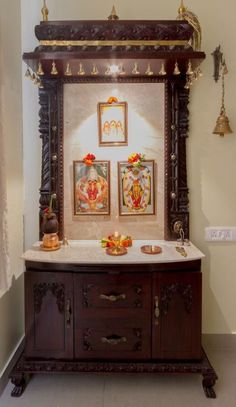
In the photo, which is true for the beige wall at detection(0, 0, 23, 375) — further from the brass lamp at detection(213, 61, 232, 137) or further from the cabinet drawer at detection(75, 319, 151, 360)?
the brass lamp at detection(213, 61, 232, 137)

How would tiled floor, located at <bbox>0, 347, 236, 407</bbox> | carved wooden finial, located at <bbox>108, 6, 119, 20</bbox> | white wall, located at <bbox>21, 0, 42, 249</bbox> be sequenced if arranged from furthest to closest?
white wall, located at <bbox>21, 0, 42, 249</bbox> < carved wooden finial, located at <bbox>108, 6, 119, 20</bbox> < tiled floor, located at <bbox>0, 347, 236, 407</bbox>

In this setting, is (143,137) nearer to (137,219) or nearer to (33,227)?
(137,219)

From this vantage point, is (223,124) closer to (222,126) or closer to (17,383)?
(222,126)

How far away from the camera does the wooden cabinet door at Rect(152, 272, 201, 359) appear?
6.45 feet

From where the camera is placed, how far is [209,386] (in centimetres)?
198

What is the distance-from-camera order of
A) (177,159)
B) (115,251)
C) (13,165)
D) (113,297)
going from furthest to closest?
(177,159)
(13,165)
(115,251)
(113,297)

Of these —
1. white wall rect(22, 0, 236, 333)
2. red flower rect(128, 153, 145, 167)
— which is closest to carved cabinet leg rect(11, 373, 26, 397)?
white wall rect(22, 0, 236, 333)

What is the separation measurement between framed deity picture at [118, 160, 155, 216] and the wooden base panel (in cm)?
99

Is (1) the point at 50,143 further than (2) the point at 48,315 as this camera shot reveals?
Yes

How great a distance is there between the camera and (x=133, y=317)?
1962mm

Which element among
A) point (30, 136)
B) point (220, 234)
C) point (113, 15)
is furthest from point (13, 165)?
point (220, 234)

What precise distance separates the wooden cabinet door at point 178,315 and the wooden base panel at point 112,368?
0.09 metres

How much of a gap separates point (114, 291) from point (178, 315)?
40cm

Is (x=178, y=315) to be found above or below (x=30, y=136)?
below
